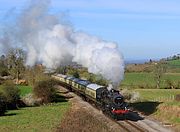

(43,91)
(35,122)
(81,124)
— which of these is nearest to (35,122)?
(35,122)

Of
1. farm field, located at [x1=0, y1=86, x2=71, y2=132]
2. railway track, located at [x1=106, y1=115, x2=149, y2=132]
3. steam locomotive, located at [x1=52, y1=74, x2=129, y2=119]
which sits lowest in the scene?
farm field, located at [x1=0, y1=86, x2=71, y2=132]

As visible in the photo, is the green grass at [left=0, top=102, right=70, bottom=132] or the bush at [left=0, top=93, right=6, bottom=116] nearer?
the green grass at [left=0, top=102, right=70, bottom=132]

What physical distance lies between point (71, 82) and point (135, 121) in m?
31.3

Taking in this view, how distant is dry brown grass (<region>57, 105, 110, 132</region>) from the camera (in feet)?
104

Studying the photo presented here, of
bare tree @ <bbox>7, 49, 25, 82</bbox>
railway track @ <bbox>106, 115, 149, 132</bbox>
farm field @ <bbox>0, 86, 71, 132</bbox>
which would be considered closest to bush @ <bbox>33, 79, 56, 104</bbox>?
farm field @ <bbox>0, 86, 71, 132</bbox>

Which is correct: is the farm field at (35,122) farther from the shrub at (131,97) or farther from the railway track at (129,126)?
the shrub at (131,97)

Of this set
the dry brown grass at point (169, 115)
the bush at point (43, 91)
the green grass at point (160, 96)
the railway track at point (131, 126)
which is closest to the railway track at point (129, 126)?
the railway track at point (131, 126)

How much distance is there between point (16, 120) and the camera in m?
40.0

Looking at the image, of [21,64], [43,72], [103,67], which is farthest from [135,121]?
[21,64]

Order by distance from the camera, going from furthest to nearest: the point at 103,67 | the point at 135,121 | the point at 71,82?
the point at 71,82, the point at 103,67, the point at 135,121

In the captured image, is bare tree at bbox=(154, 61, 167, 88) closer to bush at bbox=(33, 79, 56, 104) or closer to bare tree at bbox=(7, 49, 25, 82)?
bare tree at bbox=(7, 49, 25, 82)

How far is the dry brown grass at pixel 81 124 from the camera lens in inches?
1253

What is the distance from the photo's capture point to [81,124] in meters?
34.4

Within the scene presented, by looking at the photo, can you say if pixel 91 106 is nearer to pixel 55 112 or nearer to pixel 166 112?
pixel 55 112
